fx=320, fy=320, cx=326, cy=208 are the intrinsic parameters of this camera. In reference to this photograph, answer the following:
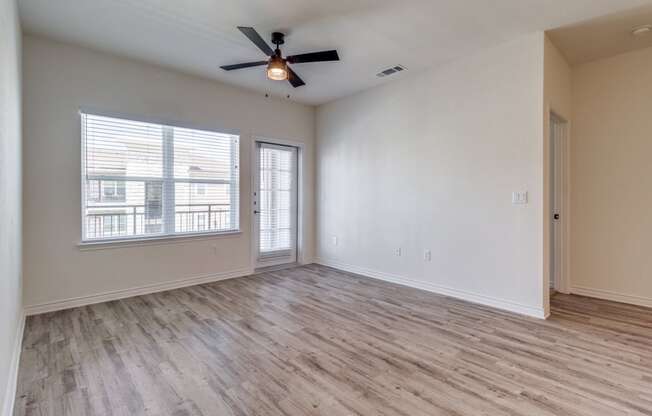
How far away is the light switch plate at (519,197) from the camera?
3.30 m

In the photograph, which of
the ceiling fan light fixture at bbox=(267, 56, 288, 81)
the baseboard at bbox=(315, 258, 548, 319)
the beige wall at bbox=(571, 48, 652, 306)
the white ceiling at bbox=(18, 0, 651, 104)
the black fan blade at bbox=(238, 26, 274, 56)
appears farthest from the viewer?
the beige wall at bbox=(571, 48, 652, 306)

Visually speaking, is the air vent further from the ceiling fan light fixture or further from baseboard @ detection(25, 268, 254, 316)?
baseboard @ detection(25, 268, 254, 316)

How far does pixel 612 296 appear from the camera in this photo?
3711mm

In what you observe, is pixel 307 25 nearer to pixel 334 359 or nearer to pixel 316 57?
pixel 316 57

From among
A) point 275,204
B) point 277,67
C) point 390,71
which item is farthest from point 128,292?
point 390,71

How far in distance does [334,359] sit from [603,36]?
4.03m

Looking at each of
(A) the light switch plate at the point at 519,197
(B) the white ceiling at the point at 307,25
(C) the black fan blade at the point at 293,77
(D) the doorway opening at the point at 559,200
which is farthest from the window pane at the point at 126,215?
(D) the doorway opening at the point at 559,200

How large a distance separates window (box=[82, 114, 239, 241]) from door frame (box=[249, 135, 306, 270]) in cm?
26

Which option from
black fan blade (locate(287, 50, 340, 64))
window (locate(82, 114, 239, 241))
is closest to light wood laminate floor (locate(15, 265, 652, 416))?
window (locate(82, 114, 239, 241))

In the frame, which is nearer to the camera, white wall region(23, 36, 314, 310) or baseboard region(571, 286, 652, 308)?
white wall region(23, 36, 314, 310)

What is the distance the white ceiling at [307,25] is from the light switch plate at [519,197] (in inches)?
63.0

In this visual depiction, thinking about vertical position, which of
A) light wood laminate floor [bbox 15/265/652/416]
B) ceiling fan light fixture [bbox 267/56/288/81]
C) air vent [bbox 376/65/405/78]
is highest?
air vent [bbox 376/65/405/78]

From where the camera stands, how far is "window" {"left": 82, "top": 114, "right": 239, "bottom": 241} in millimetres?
3709

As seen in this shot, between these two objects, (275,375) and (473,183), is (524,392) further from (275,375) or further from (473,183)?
(473,183)
